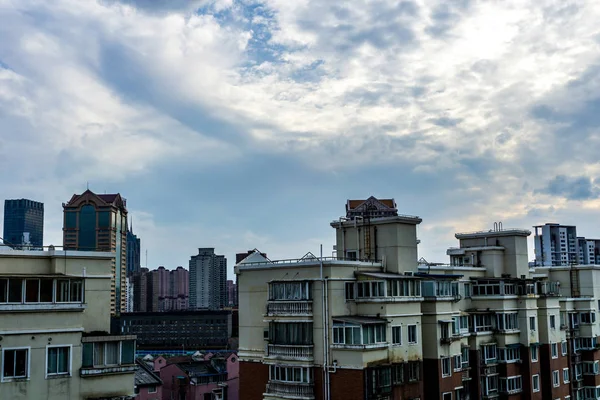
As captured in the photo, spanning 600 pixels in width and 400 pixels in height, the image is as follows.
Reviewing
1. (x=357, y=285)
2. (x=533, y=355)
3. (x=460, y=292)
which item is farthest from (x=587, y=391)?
(x=357, y=285)

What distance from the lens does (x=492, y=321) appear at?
60.2 m

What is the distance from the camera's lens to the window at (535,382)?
61859mm

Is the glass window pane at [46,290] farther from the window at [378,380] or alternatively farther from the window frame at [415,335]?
the window frame at [415,335]

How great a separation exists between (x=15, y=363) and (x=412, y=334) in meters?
28.0

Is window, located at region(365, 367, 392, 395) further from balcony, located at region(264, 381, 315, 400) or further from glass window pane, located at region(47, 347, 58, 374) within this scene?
glass window pane, located at region(47, 347, 58, 374)

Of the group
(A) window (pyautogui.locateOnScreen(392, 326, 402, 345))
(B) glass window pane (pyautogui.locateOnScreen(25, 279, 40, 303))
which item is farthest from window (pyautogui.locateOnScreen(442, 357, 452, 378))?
(B) glass window pane (pyautogui.locateOnScreen(25, 279, 40, 303))

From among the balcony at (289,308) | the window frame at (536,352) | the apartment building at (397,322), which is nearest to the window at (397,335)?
the apartment building at (397,322)

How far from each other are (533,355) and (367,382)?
84.8 feet

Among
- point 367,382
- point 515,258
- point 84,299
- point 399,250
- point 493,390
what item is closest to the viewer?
point 84,299

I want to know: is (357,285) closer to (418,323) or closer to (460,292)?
(418,323)

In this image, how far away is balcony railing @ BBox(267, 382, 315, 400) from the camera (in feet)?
150

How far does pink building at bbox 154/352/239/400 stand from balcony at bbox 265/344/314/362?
175 ft

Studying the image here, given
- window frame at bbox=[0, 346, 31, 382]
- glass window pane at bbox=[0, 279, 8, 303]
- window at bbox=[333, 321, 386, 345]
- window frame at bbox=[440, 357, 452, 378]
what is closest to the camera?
window frame at bbox=[0, 346, 31, 382]

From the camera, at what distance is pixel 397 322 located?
155ft
